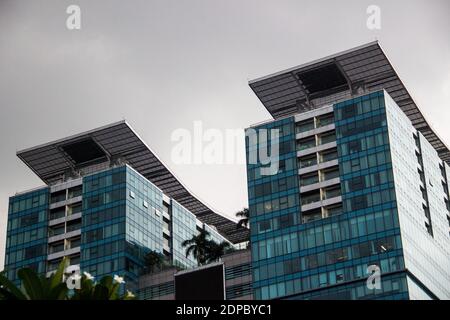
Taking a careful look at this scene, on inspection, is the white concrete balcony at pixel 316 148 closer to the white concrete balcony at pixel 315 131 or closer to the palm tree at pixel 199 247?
the white concrete balcony at pixel 315 131

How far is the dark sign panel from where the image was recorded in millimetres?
143875

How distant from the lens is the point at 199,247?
16162cm

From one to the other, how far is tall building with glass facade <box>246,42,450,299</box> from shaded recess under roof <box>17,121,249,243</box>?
75.5 feet

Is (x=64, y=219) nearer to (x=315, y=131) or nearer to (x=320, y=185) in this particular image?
(x=315, y=131)

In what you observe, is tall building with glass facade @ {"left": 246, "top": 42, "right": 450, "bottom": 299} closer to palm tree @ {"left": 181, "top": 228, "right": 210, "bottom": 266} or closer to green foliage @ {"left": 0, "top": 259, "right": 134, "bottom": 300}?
palm tree @ {"left": 181, "top": 228, "right": 210, "bottom": 266}

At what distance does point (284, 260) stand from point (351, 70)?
30.3 meters

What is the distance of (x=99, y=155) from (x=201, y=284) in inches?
1292

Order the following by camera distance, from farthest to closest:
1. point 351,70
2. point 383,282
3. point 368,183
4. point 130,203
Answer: point 130,203, point 351,70, point 368,183, point 383,282

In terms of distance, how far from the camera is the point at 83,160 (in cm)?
16550

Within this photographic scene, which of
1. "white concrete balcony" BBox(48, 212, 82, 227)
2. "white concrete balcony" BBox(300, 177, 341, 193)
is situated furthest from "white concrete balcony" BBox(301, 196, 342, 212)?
"white concrete balcony" BBox(48, 212, 82, 227)

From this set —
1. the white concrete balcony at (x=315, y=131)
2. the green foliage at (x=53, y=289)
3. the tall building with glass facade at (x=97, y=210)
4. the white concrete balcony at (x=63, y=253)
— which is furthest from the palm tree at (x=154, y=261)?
the green foliage at (x=53, y=289)

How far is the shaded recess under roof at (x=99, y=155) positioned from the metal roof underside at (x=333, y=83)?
23519 mm
